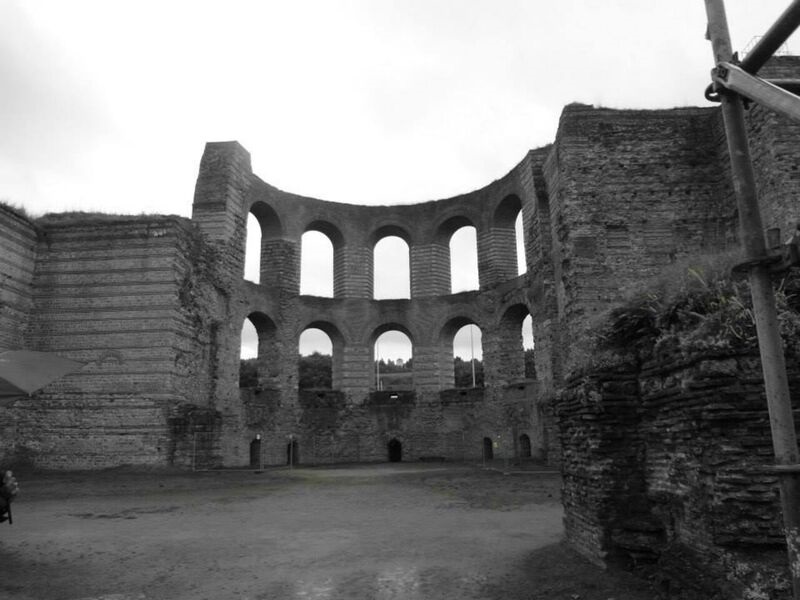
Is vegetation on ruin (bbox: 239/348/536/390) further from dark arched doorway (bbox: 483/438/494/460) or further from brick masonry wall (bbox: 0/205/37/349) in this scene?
brick masonry wall (bbox: 0/205/37/349)

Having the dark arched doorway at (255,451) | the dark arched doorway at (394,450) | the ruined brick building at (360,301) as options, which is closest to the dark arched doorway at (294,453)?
the ruined brick building at (360,301)

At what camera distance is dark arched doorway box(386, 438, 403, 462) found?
25.8 metres

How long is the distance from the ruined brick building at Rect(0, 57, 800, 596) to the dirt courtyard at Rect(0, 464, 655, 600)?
1.11 metres

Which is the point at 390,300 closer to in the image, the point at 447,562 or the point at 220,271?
the point at 220,271

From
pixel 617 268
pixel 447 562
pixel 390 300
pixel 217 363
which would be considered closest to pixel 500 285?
pixel 390 300

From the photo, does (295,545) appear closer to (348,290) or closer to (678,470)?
(678,470)

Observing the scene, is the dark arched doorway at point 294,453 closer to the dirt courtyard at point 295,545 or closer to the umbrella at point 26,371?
the dirt courtyard at point 295,545

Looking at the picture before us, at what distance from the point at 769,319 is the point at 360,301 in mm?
24111

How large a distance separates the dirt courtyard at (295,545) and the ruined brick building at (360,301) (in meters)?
1.11

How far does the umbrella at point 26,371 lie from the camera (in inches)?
235

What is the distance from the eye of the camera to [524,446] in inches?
907

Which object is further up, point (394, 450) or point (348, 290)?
point (348, 290)

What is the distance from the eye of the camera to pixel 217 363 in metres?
20.5

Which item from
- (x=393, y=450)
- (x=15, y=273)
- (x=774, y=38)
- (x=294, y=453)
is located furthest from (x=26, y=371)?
(x=393, y=450)
